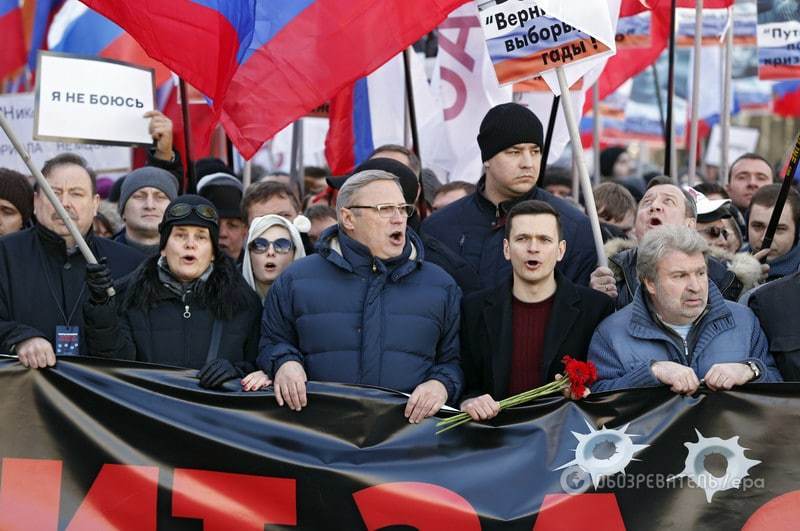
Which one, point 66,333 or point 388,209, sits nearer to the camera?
point 388,209

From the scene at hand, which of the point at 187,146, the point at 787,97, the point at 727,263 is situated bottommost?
the point at 727,263

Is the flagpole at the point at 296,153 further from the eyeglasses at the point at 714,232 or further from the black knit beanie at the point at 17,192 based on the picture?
the eyeglasses at the point at 714,232

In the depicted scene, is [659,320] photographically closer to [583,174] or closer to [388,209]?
[583,174]

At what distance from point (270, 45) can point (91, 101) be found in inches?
48.7

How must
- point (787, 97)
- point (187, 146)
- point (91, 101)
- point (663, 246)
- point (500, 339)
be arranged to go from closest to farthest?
point (663, 246), point (500, 339), point (91, 101), point (187, 146), point (787, 97)

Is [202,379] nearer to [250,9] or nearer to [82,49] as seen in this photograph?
[250,9]

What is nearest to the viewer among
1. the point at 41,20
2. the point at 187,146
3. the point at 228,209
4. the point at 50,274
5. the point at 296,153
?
the point at 50,274

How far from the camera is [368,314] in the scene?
19.6 ft

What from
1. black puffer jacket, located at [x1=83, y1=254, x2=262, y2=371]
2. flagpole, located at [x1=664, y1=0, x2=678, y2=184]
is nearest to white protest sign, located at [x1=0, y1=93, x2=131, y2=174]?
black puffer jacket, located at [x1=83, y1=254, x2=262, y2=371]

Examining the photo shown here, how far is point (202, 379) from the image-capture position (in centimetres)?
588

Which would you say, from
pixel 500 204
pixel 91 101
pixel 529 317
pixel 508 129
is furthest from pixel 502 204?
pixel 91 101

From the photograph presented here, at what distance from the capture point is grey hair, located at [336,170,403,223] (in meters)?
6.27

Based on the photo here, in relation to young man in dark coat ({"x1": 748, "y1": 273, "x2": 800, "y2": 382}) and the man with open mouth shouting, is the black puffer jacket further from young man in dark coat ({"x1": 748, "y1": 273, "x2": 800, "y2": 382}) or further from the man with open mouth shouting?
young man in dark coat ({"x1": 748, "y1": 273, "x2": 800, "y2": 382})

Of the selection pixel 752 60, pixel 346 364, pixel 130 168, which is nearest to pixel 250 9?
pixel 346 364
